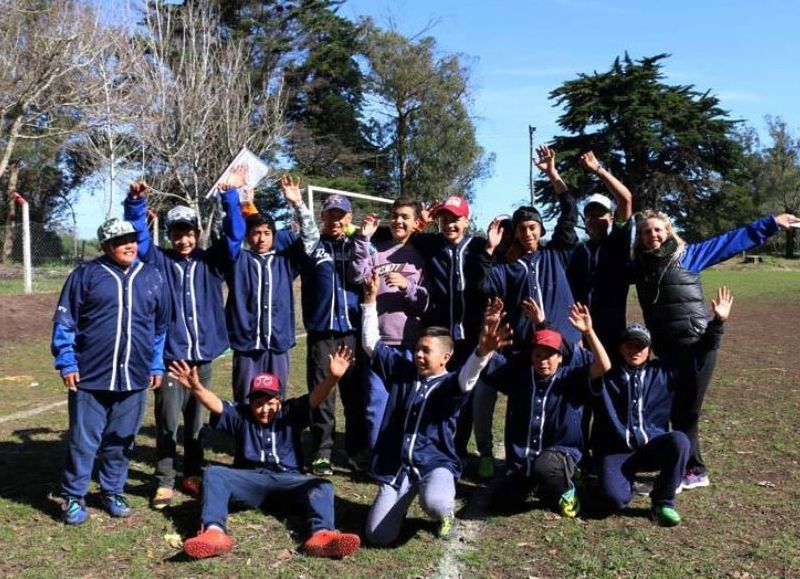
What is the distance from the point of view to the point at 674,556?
4285 millimetres

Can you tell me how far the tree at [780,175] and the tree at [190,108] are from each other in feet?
157

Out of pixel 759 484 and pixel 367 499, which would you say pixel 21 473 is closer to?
pixel 367 499

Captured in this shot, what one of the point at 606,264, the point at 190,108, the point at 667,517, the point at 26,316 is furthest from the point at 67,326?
the point at 190,108

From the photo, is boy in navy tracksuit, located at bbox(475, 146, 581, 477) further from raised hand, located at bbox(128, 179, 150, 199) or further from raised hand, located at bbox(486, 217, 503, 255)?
raised hand, located at bbox(128, 179, 150, 199)

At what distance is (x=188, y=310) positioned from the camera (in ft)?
17.6

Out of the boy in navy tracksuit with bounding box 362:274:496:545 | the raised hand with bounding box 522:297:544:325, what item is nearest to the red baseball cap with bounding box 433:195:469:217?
the raised hand with bounding box 522:297:544:325

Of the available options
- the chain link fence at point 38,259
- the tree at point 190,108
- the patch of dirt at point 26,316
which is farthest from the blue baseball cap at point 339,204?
the tree at point 190,108

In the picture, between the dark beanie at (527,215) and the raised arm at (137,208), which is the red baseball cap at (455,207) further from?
the raised arm at (137,208)

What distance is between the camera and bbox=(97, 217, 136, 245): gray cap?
486cm

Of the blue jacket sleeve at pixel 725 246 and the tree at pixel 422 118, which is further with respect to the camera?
the tree at pixel 422 118

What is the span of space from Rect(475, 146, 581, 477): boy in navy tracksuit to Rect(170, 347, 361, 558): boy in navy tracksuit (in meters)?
1.30

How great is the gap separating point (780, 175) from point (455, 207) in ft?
227

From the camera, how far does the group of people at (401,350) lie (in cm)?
484

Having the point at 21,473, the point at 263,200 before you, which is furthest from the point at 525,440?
the point at 263,200
